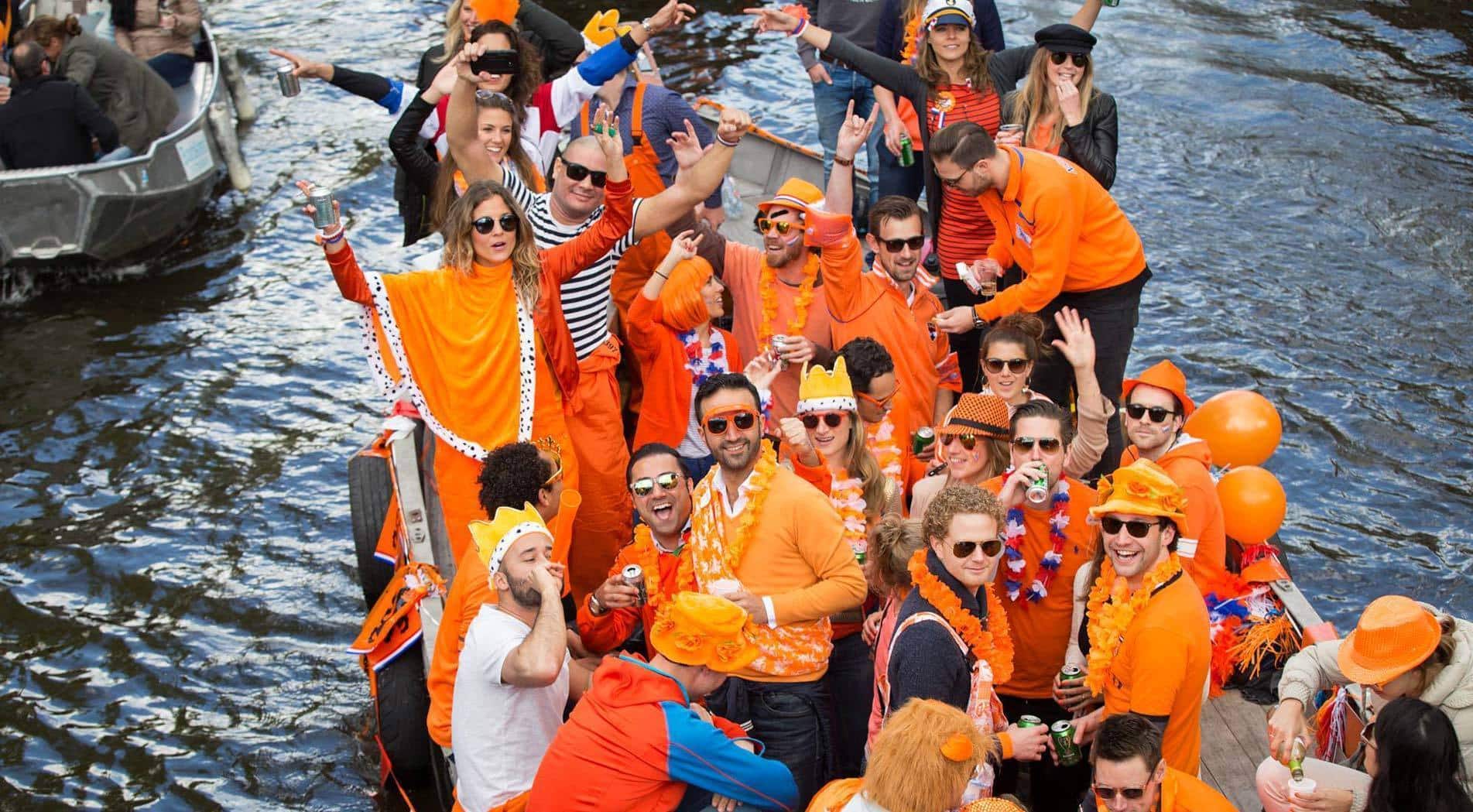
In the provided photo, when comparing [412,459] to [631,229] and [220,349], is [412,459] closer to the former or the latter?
[631,229]

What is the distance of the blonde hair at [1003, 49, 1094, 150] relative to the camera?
693 cm

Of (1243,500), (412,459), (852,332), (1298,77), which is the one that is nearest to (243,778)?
(412,459)

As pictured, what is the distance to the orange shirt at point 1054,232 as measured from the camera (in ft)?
20.2

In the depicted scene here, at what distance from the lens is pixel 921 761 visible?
3525 mm

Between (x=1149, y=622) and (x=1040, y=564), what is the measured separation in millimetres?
787

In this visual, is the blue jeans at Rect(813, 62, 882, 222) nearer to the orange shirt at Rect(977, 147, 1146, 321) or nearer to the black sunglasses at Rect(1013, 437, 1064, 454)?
the orange shirt at Rect(977, 147, 1146, 321)

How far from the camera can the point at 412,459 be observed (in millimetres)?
6922

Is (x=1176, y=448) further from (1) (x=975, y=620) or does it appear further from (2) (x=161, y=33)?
(2) (x=161, y=33)

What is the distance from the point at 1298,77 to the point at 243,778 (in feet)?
43.1

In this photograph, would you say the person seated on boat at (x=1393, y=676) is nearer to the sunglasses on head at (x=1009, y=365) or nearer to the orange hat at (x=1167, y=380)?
the orange hat at (x=1167, y=380)

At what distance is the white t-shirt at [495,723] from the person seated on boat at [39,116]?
9193mm

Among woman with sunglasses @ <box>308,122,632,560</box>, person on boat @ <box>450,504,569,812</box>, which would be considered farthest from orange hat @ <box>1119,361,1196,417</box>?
person on boat @ <box>450,504,569,812</box>

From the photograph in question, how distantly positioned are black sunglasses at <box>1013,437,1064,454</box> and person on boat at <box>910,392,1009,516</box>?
299mm

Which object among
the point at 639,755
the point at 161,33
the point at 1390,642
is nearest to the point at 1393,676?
the point at 1390,642
